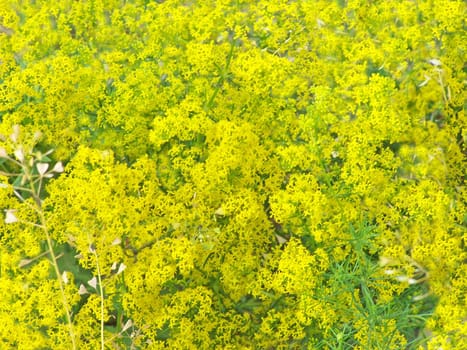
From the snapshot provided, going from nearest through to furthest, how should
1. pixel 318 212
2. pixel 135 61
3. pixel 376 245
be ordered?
pixel 318 212 < pixel 376 245 < pixel 135 61

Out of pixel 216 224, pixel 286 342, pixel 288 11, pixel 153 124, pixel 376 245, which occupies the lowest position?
pixel 286 342

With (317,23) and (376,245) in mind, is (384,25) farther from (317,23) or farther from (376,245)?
(376,245)

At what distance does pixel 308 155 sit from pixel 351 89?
1.45 feet

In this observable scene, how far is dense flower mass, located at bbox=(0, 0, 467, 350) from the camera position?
2.62 m

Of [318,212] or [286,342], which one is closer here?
[318,212]

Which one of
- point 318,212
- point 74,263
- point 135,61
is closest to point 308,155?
point 318,212

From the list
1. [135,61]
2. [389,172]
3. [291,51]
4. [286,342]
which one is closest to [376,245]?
[389,172]

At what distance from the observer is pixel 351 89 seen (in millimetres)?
3031

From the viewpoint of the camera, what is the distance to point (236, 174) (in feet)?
8.76

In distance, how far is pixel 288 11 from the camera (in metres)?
2.86

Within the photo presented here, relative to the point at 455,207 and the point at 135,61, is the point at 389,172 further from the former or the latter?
the point at 135,61

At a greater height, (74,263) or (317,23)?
(317,23)

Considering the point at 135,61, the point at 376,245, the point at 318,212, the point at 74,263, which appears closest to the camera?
the point at 318,212

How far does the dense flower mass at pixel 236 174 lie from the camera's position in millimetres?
2625
